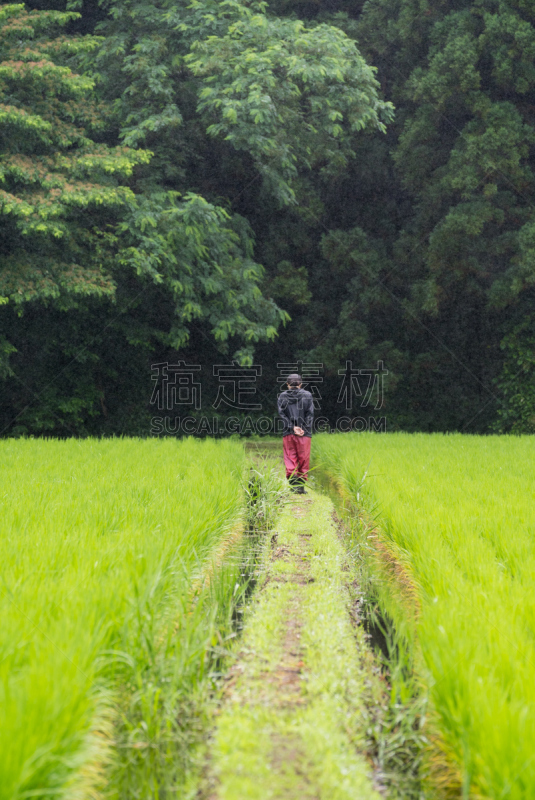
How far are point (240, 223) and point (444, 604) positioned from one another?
42.8 feet

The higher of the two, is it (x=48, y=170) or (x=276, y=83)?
(x=276, y=83)

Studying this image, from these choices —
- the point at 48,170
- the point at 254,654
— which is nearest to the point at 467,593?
the point at 254,654

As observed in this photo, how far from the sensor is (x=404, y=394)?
1848cm

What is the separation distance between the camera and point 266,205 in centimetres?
1747

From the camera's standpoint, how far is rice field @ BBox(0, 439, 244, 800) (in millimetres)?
1810

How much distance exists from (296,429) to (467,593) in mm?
4581

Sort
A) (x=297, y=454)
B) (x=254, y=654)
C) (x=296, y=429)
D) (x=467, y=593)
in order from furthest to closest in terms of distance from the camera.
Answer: (x=297, y=454)
(x=296, y=429)
(x=254, y=654)
(x=467, y=593)

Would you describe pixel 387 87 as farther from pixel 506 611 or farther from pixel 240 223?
pixel 506 611

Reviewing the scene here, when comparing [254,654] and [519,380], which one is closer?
[254,654]

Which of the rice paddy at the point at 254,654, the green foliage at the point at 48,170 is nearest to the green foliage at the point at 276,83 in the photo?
the green foliage at the point at 48,170

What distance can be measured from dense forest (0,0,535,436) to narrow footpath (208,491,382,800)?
26.4 ft

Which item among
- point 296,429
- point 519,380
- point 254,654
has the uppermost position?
point 254,654

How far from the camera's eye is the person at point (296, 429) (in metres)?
7.57

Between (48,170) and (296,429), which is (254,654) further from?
(48,170)
